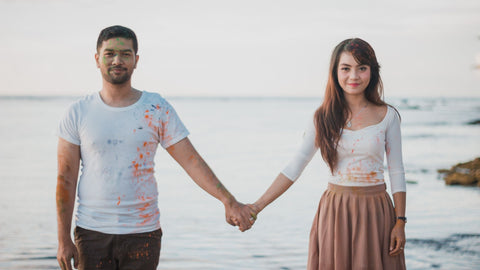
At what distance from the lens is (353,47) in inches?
134

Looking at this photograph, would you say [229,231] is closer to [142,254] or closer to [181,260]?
[181,260]

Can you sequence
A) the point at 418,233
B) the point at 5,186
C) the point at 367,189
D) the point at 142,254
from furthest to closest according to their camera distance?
the point at 5,186
the point at 418,233
the point at 367,189
the point at 142,254

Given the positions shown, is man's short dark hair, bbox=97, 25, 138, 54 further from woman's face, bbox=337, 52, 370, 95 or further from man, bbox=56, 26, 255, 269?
woman's face, bbox=337, 52, 370, 95

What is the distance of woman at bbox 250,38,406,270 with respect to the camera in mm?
3289

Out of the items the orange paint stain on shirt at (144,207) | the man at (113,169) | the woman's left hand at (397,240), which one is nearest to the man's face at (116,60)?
the man at (113,169)

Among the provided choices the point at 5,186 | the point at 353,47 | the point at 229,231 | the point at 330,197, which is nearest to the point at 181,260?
the point at 229,231

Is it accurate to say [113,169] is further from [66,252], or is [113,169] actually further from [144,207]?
[66,252]

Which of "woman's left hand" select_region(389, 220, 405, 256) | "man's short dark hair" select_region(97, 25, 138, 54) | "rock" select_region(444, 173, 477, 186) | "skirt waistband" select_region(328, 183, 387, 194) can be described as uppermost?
"man's short dark hair" select_region(97, 25, 138, 54)

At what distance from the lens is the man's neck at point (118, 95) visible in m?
3.04

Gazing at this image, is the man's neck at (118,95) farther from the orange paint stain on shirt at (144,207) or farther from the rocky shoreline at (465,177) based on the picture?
the rocky shoreline at (465,177)

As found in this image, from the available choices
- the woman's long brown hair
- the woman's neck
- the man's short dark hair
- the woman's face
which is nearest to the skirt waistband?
the woman's long brown hair

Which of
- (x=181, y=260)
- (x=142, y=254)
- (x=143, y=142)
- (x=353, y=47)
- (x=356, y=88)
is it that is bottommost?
(x=181, y=260)

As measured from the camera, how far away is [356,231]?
332 cm

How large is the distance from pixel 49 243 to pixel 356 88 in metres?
5.17
